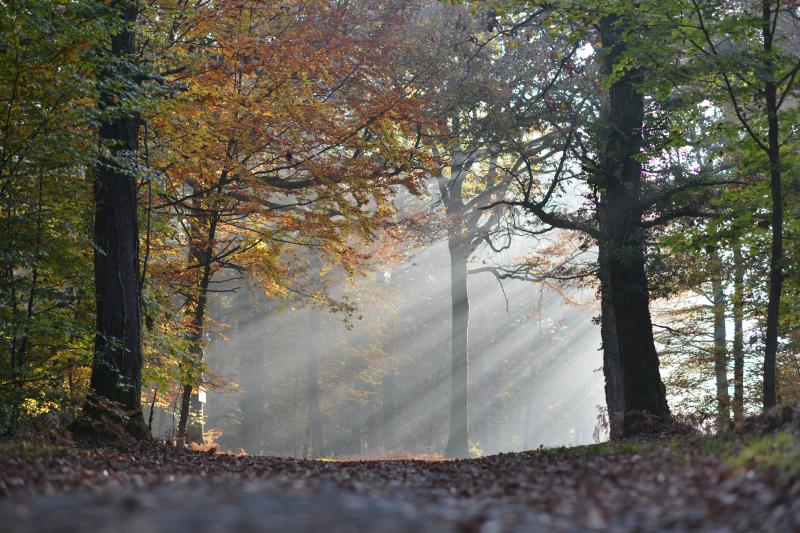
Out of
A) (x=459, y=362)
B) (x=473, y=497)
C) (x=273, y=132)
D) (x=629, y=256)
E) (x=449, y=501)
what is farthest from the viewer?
(x=459, y=362)

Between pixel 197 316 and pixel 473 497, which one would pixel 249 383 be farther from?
pixel 473 497

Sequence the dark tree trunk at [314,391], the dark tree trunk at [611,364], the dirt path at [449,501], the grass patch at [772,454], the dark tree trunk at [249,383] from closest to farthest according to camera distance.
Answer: the dirt path at [449,501] → the grass patch at [772,454] → the dark tree trunk at [611,364] → the dark tree trunk at [314,391] → the dark tree trunk at [249,383]

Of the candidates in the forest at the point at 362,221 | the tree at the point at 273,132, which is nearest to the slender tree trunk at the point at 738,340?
the forest at the point at 362,221

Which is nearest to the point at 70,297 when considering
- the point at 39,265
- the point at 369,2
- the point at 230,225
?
the point at 39,265

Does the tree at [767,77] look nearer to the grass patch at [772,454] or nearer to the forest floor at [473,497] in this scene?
the forest floor at [473,497]

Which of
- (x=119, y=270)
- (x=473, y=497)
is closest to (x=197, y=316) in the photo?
(x=119, y=270)

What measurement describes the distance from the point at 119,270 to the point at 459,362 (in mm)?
17425

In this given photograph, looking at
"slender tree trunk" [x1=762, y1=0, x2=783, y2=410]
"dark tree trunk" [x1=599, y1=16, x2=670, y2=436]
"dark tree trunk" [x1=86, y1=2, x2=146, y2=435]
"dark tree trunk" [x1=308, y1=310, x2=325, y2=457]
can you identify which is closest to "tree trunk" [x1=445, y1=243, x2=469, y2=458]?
"dark tree trunk" [x1=308, y1=310, x2=325, y2=457]

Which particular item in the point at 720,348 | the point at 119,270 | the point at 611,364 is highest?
the point at 119,270

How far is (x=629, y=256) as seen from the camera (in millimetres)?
12688

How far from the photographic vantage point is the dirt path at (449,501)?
8.98ft

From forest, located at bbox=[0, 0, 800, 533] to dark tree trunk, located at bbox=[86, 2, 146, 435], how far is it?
0.11ft

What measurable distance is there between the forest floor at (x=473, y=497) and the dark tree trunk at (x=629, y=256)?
17.3 feet

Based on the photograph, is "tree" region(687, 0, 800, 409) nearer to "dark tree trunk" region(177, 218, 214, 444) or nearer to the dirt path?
the dirt path
